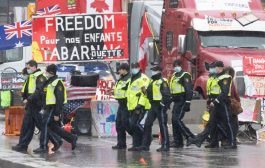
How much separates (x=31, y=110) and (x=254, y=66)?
6.53 m

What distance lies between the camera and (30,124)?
16531 mm

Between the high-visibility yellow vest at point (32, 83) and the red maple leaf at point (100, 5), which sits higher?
the red maple leaf at point (100, 5)

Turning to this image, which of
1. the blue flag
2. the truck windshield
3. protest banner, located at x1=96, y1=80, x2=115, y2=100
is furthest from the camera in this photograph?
A: the blue flag

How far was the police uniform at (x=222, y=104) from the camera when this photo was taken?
16109 millimetres

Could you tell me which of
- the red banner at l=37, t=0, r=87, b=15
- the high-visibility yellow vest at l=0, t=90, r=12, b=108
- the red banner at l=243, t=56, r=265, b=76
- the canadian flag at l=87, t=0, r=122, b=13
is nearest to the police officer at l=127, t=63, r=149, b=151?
the red banner at l=243, t=56, r=265, b=76

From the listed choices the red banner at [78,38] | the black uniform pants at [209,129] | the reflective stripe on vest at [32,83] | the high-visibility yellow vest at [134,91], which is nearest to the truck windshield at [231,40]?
the red banner at [78,38]

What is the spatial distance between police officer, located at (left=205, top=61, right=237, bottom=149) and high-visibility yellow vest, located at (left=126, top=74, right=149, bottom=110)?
137 cm

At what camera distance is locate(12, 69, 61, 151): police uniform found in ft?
53.0

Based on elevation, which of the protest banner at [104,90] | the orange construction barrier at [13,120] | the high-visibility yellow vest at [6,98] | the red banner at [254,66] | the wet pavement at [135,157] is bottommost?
the wet pavement at [135,157]

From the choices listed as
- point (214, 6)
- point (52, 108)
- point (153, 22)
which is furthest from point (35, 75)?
point (153, 22)

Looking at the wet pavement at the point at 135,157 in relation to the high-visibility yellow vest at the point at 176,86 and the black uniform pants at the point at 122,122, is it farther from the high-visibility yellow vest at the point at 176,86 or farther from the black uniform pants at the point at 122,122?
the high-visibility yellow vest at the point at 176,86

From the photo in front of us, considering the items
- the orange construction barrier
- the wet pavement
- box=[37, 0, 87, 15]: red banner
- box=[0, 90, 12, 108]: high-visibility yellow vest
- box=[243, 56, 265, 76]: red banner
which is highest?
box=[37, 0, 87, 15]: red banner

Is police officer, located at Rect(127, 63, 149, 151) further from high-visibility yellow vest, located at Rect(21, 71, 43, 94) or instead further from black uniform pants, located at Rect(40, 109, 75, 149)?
high-visibility yellow vest, located at Rect(21, 71, 43, 94)

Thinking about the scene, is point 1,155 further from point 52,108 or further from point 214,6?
point 214,6
